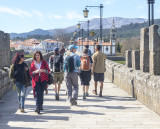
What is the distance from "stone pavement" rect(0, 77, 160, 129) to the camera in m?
5.72

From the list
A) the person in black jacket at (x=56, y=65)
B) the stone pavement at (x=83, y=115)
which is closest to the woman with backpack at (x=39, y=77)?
the stone pavement at (x=83, y=115)

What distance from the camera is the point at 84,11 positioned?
25141 millimetres

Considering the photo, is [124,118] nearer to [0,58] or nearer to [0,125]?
[0,125]

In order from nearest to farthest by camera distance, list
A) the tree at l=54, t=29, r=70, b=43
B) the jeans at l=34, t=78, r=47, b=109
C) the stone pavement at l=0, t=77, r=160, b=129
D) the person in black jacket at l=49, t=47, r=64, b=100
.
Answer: the stone pavement at l=0, t=77, r=160, b=129 < the jeans at l=34, t=78, r=47, b=109 < the person in black jacket at l=49, t=47, r=64, b=100 < the tree at l=54, t=29, r=70, b=43

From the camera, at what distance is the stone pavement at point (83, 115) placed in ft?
18.8

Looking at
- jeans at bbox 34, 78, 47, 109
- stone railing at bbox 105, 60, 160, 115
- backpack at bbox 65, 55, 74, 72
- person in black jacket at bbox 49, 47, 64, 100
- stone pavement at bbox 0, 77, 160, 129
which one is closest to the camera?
stone pavement at bbox 0, 77, 160, 129

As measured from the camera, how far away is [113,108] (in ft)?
24.5

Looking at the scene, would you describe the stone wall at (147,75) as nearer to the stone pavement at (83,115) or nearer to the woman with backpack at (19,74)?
the stone pavement at (83,115)

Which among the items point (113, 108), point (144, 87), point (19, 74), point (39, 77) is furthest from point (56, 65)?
point (144, 87)

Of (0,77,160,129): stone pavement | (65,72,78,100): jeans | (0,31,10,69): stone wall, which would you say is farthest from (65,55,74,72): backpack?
(0,31,10,69): stone wall

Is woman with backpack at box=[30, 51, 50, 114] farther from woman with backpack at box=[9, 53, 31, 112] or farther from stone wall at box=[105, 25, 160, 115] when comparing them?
stone wall at box=[105, 25, 160, 115]

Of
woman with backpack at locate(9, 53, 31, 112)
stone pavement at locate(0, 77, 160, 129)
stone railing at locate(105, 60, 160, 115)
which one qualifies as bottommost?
stone pavement at locate(0, 77, 160, 129)

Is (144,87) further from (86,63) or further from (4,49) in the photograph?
(4,49)

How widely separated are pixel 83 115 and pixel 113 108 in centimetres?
114
